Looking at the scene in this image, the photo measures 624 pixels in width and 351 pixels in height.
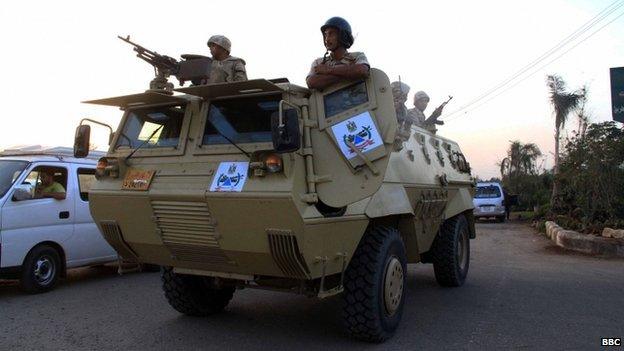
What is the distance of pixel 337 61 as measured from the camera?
5.56 metres

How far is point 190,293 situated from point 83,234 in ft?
11.0

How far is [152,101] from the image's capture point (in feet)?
17.5

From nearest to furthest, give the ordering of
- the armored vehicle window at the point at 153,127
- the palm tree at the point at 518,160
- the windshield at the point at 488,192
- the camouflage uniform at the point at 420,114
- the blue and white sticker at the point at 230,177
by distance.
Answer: the blue and white sticker at the point at 230,177 → the armored vehicle window at the point at 153,127 → the camouflage uniform at the point at 420,114 → the windshield at the point at 488,192 → the palm tree at the point at 518,160

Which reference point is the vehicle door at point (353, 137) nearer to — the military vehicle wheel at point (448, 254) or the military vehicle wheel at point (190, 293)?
the military vehicle wheel at point (190, 293)

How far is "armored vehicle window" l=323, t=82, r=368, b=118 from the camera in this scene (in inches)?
197

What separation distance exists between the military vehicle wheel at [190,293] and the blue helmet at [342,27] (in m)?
2.88

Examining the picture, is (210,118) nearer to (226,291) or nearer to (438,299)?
(226,291)

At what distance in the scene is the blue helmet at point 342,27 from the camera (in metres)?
5.48

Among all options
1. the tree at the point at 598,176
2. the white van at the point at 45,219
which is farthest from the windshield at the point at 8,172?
the tree at the point at 598,176

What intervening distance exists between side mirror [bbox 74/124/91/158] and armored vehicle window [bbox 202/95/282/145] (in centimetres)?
138

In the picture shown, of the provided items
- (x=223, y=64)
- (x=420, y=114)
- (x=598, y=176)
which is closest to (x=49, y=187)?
(x=223, y=64)

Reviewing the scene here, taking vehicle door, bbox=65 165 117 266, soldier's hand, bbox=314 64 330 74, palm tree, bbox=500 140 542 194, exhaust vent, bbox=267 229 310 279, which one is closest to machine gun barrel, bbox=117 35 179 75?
soldier's hand, bbox=314 64 330 74

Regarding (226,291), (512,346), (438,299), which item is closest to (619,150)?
(438,299)

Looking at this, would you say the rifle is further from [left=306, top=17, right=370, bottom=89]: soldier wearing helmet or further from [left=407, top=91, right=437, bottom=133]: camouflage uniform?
[left=306, top=17, right=370, bottom=89]: soldier wearing helmet
